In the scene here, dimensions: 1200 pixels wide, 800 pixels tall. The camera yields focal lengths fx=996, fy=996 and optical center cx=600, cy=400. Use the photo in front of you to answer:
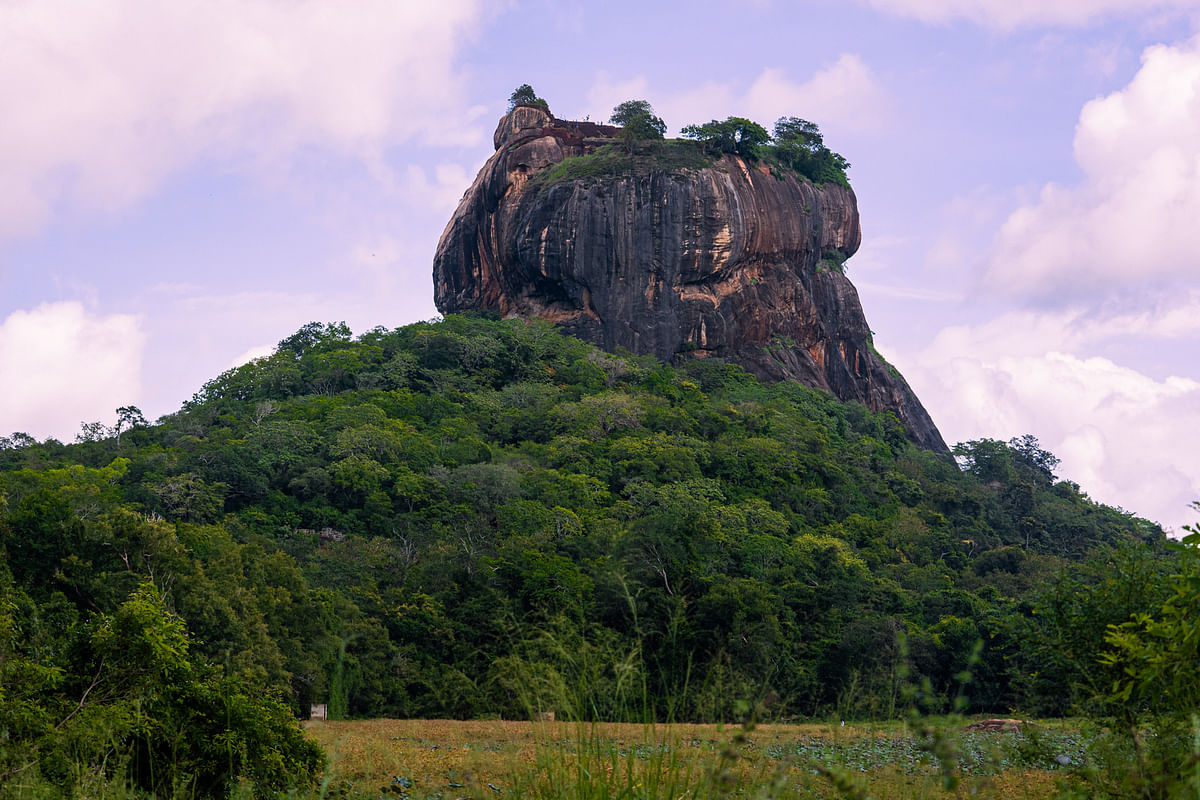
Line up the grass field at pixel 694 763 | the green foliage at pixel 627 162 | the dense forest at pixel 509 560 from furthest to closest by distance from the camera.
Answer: the green foliage at pixel 627 162, the dense forest at pixel 509 560, the grass field at pixel 694 763

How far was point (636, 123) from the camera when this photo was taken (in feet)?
205

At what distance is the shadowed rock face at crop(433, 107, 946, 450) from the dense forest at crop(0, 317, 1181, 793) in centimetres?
365

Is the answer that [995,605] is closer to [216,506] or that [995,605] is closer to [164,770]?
[216,506]

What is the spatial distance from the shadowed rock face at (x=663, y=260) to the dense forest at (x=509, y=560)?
12.0ft

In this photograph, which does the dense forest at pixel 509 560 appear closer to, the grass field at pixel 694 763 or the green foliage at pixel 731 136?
the grass field at pixel 694 763

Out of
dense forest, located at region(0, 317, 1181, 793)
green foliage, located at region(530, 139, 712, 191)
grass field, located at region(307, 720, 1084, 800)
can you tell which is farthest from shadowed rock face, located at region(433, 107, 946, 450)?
grass field, located at region(307, 720, 1084, 800)

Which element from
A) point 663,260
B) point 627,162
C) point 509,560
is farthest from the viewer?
point 627,162

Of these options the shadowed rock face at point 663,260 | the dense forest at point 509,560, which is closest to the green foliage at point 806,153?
the shadowed rock face at point 663,260

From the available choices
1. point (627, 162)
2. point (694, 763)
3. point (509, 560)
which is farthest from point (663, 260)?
point (694, 763)

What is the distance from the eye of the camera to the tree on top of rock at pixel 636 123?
6231 centimetres

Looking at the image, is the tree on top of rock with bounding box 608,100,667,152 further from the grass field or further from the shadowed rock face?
the grass field

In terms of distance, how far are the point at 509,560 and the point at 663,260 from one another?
3379cm

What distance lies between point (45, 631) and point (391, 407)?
112 feet

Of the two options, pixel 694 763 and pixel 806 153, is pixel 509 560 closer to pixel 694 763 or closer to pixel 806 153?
pixel 694 763
